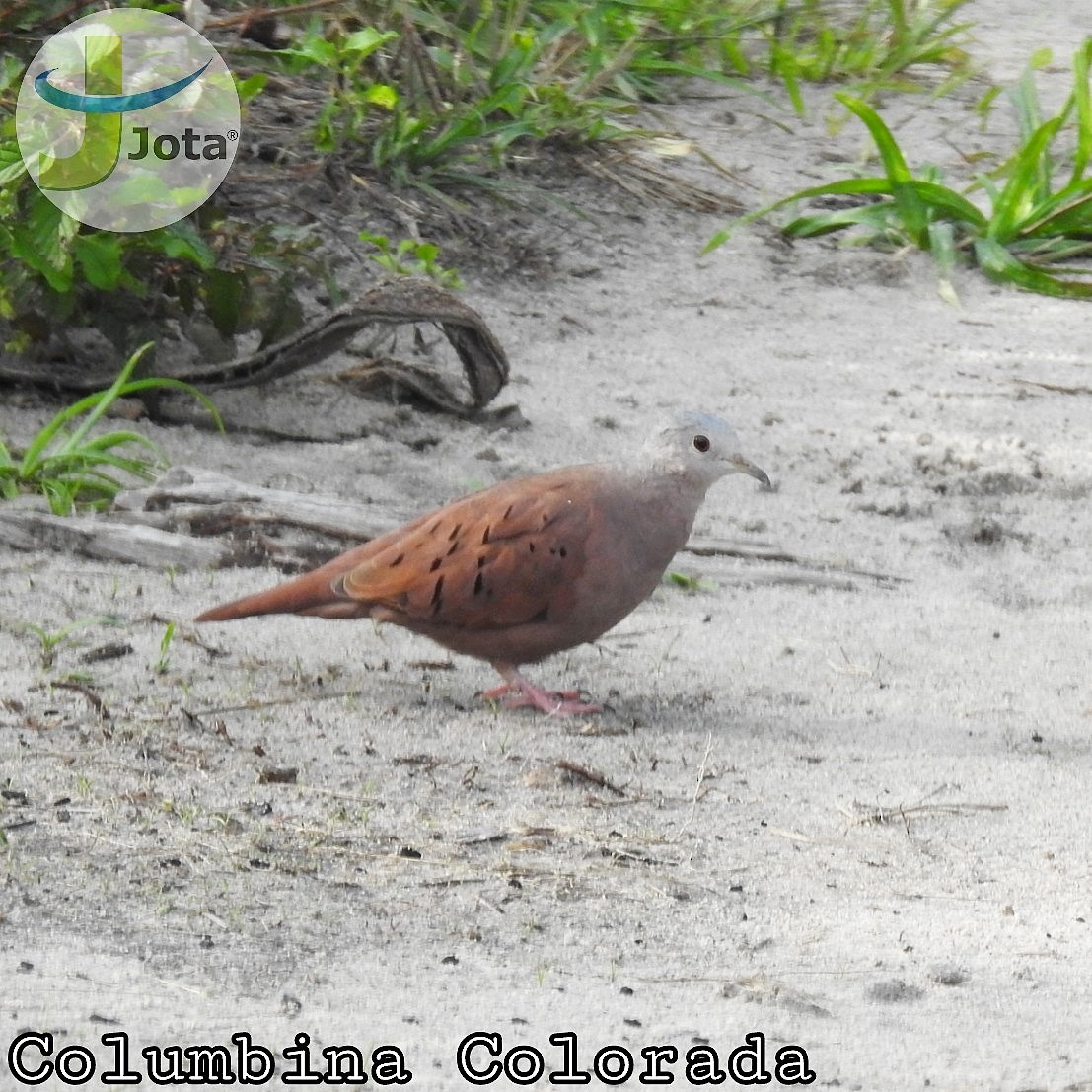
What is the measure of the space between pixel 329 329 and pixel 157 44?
0.92m

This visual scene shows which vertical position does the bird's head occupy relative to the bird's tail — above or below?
above

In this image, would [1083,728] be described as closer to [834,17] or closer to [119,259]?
[119,259]

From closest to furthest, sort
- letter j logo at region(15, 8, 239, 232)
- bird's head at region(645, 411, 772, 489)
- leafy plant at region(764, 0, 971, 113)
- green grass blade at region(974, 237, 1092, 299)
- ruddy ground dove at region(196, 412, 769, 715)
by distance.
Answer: ruddy ground dove at region(196, 412, 769, 715) → bird's head at region(645, 411, 772, 489) → letter j logo at region(15, 8, 239, 232) → green grass blade at region(974, 237, 1092, 299) → leafy plant at region(764, 0, 971, 113)

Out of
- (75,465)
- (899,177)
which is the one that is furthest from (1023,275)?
(75,465)

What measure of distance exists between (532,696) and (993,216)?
152 inches

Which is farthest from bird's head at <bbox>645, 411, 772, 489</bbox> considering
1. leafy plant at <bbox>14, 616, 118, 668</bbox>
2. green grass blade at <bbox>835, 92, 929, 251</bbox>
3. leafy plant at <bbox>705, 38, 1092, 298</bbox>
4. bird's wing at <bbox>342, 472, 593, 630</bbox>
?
green grass blade at <bbox>835, 92, 929, 251</bbox>

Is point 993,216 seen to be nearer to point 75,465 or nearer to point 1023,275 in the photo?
point 1023,275

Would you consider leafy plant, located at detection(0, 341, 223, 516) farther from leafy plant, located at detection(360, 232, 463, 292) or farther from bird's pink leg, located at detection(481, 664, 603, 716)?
bird's pink leg, located at detection(481, 664, 603, 716)

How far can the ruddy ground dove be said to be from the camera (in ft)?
11.4

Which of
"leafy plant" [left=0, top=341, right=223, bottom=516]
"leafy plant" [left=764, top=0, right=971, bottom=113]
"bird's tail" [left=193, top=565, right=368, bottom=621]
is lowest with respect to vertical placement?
"leafy plant" [left=0, top=341, right=223, bottom=516]

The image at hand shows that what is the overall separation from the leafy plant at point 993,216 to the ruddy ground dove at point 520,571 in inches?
124

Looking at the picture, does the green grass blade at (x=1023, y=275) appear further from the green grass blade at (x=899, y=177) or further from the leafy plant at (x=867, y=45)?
the leafy plant at (x=867, y=45)

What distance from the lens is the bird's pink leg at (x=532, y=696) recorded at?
355 cm

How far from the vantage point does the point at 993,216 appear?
665cm
